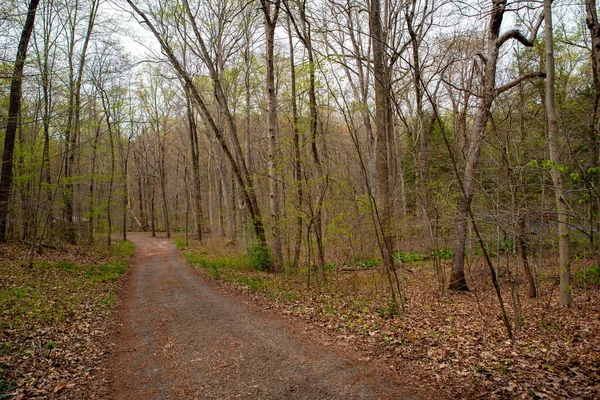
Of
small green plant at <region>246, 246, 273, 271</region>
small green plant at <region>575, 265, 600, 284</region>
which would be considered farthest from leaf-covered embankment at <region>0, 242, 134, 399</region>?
small green plant at <region>575, 265, 600, 284</region>

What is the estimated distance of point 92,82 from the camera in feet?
53.9

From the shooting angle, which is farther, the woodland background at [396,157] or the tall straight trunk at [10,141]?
the tall straight trunk at [10,141]

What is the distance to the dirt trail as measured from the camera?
378 cm

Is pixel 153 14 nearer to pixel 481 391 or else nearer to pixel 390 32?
pixel 390 32

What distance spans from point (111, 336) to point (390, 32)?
1313 centimetres

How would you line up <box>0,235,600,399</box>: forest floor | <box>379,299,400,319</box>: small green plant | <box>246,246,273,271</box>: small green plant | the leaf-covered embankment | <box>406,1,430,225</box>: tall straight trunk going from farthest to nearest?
<box>246,246,273,271</box>: small green plant < <box>406,1,430,225</box>: tall straight trunk < <box>379,299,400,319</box>: small green plant < the leaf-covered embankment < <box>0,235,600,399</box>: forest floor

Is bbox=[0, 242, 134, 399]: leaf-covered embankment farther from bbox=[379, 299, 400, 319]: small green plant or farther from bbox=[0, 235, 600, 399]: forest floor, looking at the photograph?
bbox=[379, 299, 400, 319]: small green plant

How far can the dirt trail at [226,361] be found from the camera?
149 inches

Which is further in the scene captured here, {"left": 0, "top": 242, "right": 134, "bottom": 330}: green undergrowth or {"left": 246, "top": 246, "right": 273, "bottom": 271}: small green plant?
{"left": 246, "top": 246, "right": 273, "bottom": 271}: small green plant

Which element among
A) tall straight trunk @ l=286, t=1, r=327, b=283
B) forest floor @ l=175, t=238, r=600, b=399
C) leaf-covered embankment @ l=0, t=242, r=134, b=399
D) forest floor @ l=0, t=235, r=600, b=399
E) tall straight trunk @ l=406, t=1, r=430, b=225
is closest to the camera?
forest floor @ l=175, t=238, r=600, b=399

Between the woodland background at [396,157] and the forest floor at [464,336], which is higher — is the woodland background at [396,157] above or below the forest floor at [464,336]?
above

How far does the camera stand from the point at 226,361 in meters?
4.58

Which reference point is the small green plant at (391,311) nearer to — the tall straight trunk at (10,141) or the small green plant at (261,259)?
the small green plant at (261,259)

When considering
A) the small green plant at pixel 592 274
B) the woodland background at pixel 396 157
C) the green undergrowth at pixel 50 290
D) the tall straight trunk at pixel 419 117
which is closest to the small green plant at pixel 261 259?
the woodland background at pixel 396 157
